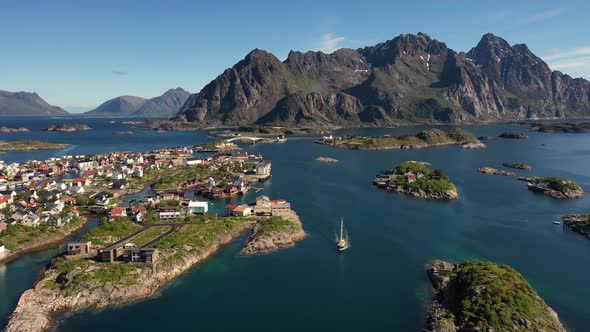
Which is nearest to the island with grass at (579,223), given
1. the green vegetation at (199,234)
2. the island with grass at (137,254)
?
the island with grass at (137,254)

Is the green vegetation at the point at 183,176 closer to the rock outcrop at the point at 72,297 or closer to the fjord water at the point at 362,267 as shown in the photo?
the fjord water at the point at 362,267

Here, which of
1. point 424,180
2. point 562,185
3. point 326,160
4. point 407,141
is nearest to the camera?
point 562,185

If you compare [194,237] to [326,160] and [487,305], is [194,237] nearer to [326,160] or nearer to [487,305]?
[487,305]

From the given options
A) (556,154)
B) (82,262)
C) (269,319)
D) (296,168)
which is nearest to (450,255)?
(269,319)

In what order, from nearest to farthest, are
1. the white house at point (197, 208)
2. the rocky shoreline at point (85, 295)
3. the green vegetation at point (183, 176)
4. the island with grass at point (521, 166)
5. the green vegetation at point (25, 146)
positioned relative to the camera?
the rocky shoreline at point (85, 295)
the white house at point (197, 208)
the green vegetation at point (183, 176)
the island with grass at point (521, 166)
the green vegetation at point (25, 146)

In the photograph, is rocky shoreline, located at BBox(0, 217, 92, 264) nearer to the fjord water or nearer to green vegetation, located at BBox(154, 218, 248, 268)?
the fjord water

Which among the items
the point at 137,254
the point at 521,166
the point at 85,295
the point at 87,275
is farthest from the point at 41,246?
the point at 521,166
